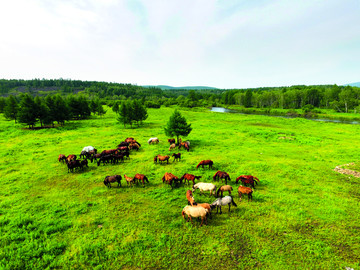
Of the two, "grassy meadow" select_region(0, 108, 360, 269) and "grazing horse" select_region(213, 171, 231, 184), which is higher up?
"grazing horse" select_region(213, 171, 231, 184)

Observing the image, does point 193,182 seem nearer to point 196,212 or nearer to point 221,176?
point 221,176

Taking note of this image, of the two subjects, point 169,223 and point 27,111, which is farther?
point 27,111

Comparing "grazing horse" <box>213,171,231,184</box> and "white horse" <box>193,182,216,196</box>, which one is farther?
"grazing horse" <box>213,171,231,184</box>

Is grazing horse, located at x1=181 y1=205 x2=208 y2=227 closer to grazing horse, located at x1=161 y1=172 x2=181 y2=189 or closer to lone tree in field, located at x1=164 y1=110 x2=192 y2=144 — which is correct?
grazing horse, located at x1=161 y1=172 x2=181 y2=189

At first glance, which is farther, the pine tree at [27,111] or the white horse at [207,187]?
the pine tree at [27,111]

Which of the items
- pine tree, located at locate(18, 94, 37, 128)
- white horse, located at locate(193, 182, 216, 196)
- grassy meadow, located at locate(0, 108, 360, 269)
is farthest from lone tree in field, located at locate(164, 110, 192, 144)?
pine tree, located at locate(18, 94, 37, 128)

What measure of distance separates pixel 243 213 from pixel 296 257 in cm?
326

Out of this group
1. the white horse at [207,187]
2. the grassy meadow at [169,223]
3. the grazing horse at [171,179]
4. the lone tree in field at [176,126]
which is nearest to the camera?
the grassy meadow at [169,223]

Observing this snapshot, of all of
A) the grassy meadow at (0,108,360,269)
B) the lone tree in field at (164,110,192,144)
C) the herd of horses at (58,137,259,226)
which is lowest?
the grassy meadow at (0,108,360,269)

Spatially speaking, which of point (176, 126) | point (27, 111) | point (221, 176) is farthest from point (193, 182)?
point (27, 111)

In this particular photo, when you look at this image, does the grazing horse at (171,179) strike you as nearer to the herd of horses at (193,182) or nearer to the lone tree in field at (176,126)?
the herd of horses at (193,182)

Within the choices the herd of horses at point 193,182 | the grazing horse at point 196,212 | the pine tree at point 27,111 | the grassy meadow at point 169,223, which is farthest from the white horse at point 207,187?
the pine tree at point 27,111

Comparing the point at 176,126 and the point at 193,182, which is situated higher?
the point at 176,126

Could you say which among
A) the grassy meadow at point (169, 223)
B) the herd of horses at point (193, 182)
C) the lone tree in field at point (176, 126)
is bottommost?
the grassy meadow at point (169, 223)
